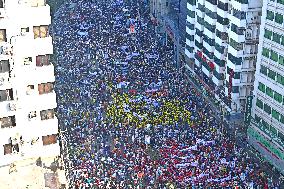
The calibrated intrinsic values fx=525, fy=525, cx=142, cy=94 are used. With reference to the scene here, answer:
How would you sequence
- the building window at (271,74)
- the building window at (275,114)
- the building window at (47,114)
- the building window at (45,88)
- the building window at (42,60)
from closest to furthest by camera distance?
the building window at (42,60)
the building window at (45,88)
the building window at (47,114)
the building window at (271,74)
the building window at (275,114)

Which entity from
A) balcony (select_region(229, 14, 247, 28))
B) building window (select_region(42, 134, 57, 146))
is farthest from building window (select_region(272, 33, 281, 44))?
building window (select_region(42, 134, 57, 146))

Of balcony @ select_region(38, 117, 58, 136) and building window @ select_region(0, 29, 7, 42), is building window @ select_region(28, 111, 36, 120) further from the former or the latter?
building window @ select_region(0, 29, 7, 42)

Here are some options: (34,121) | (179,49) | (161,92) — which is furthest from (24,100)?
(179,49)

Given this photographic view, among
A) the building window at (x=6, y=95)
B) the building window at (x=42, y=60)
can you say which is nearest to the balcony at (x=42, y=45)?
the building window at (x=42, y=60)

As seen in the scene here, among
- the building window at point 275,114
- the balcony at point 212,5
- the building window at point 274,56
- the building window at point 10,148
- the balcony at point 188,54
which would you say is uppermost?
the balcony at point 212,5

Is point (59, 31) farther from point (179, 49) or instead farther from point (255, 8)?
point (255, 8)

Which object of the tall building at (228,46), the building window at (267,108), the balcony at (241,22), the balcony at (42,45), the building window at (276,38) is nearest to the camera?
the balcony at (42,45)

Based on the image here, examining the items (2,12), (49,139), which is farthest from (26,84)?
(2,12)

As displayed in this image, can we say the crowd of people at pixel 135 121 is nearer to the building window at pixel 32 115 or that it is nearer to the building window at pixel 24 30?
the building window at pixel 32 115
